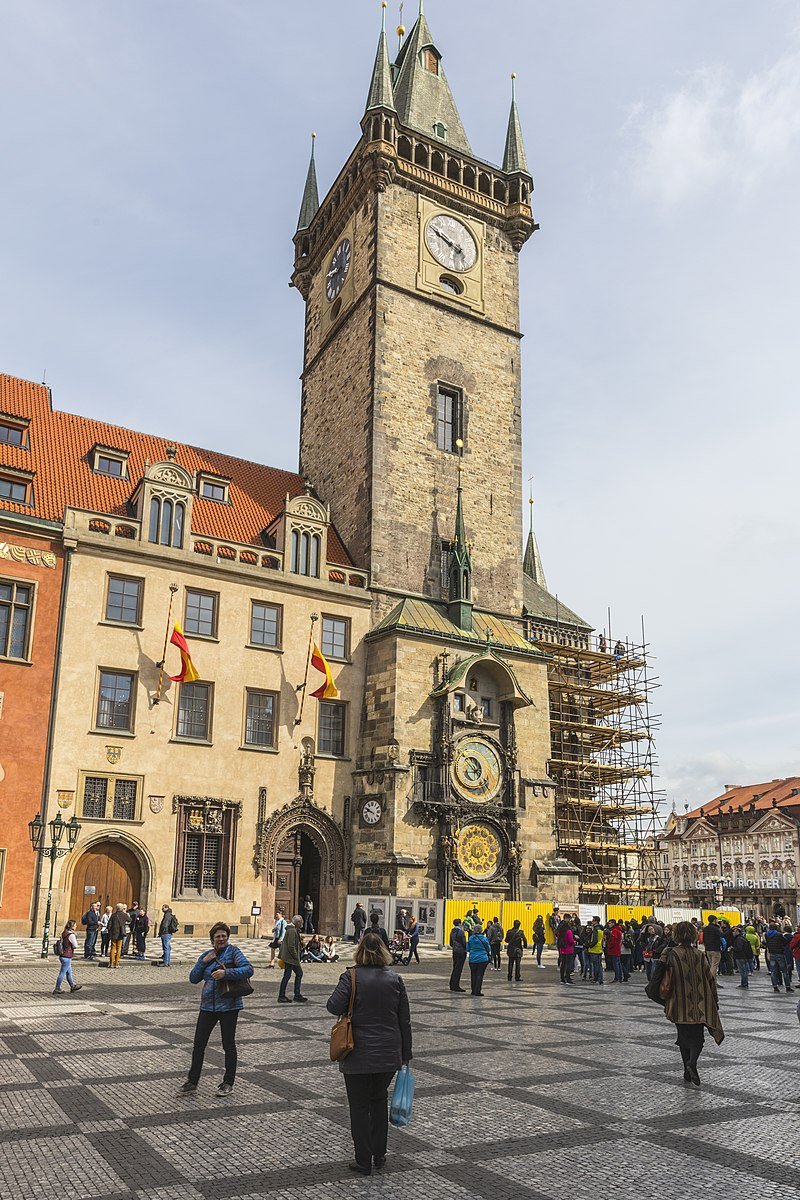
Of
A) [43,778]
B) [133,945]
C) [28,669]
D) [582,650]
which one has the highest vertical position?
[582,650]

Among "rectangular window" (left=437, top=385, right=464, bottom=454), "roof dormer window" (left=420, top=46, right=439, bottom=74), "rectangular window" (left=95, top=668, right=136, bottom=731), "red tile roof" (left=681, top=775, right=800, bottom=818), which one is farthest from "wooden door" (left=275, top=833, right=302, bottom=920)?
"red tile roof" (left=681, top=775, right=800, bottom=818)

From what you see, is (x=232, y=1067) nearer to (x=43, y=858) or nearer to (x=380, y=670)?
(x=43, y=858)

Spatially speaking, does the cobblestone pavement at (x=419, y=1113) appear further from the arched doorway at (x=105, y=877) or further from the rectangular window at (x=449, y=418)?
the rectangular window at (x=449, y=418)

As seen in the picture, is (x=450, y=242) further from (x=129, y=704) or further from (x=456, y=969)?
(x=456, y=969)

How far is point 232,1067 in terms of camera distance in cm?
932

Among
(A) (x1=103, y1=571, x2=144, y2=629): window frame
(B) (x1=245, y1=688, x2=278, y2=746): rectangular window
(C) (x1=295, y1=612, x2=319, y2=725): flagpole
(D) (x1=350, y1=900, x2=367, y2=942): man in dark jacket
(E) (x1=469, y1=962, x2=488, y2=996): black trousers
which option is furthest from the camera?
(C) (x1=295, y1=612, x2=319, y2=725): flagpole


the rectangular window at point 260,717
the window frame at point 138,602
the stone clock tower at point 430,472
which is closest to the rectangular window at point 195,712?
the rectangular window at point 260,717

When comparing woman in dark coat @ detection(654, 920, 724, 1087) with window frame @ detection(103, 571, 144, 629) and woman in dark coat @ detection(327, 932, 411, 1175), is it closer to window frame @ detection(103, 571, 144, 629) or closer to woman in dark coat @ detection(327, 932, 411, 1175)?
woman in dark coat @ detection(327, 932, 411, 1175)

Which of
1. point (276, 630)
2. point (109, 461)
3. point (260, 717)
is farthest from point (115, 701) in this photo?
point (109, 461)

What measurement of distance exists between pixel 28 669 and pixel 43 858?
5380 millimetres

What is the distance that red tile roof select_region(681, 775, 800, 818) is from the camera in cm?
10119

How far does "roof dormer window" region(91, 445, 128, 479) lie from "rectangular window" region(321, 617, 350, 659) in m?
8.93

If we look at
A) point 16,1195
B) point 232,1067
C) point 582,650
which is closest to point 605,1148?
point 232,1067

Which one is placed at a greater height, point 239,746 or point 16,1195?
point 239,746
